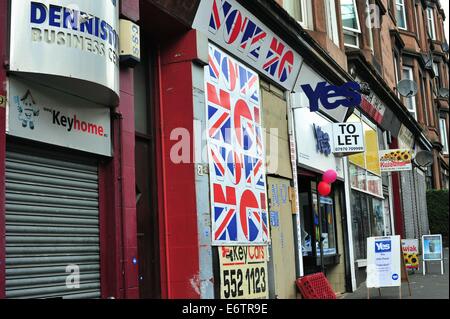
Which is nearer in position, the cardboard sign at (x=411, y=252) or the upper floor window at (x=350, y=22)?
the cardboard sign at (x=411, y=252)

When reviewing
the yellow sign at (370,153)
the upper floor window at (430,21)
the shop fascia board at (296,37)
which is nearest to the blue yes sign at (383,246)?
the shop fascia board at (296,37)

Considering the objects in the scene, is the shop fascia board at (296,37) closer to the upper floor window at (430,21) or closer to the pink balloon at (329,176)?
the pink balloon at (329,176)

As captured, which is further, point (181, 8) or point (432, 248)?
point (432, 248)

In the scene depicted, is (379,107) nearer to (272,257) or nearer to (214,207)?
(272,257)

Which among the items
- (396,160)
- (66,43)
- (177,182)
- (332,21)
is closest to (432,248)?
(396,160)

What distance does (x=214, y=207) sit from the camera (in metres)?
8.16

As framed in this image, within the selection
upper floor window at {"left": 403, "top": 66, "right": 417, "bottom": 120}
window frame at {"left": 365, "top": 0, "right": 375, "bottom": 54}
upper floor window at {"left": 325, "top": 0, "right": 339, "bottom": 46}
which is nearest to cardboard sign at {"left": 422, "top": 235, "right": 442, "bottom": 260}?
upper floor window at {"left": 325, "top": 0, "right": 339, "bottom": 46}

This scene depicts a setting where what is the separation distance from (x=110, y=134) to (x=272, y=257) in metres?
4.70

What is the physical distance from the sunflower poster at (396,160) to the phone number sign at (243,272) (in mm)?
10673

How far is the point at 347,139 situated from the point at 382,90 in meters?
6.30

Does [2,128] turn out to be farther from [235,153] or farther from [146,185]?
[235,153]

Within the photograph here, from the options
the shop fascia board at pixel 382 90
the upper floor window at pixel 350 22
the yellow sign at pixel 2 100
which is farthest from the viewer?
the upper floor window at pixel 350 22

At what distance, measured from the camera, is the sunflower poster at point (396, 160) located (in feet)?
61.7

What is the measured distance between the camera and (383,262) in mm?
11320
